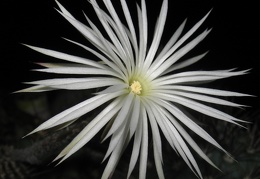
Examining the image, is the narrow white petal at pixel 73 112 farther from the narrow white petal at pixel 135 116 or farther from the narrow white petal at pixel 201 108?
the narrow white petal at pixel 201 108

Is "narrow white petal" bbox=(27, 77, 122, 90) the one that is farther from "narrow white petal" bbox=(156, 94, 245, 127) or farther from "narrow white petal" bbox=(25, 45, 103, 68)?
"narrow white petal" bbox=(156, 94, 245, 127)

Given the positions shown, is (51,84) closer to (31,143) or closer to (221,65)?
(31,143)

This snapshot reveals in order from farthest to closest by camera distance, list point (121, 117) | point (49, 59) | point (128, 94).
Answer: point (49, 59)
point (128, 94)
point (121, 117)

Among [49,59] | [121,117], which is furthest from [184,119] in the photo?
[49,59]

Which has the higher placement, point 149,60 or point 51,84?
point 149,60

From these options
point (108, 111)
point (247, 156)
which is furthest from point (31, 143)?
point (247, 156)

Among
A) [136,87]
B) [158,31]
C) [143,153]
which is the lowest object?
[143,153]

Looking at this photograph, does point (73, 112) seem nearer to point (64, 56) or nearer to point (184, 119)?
point (64, 56)
